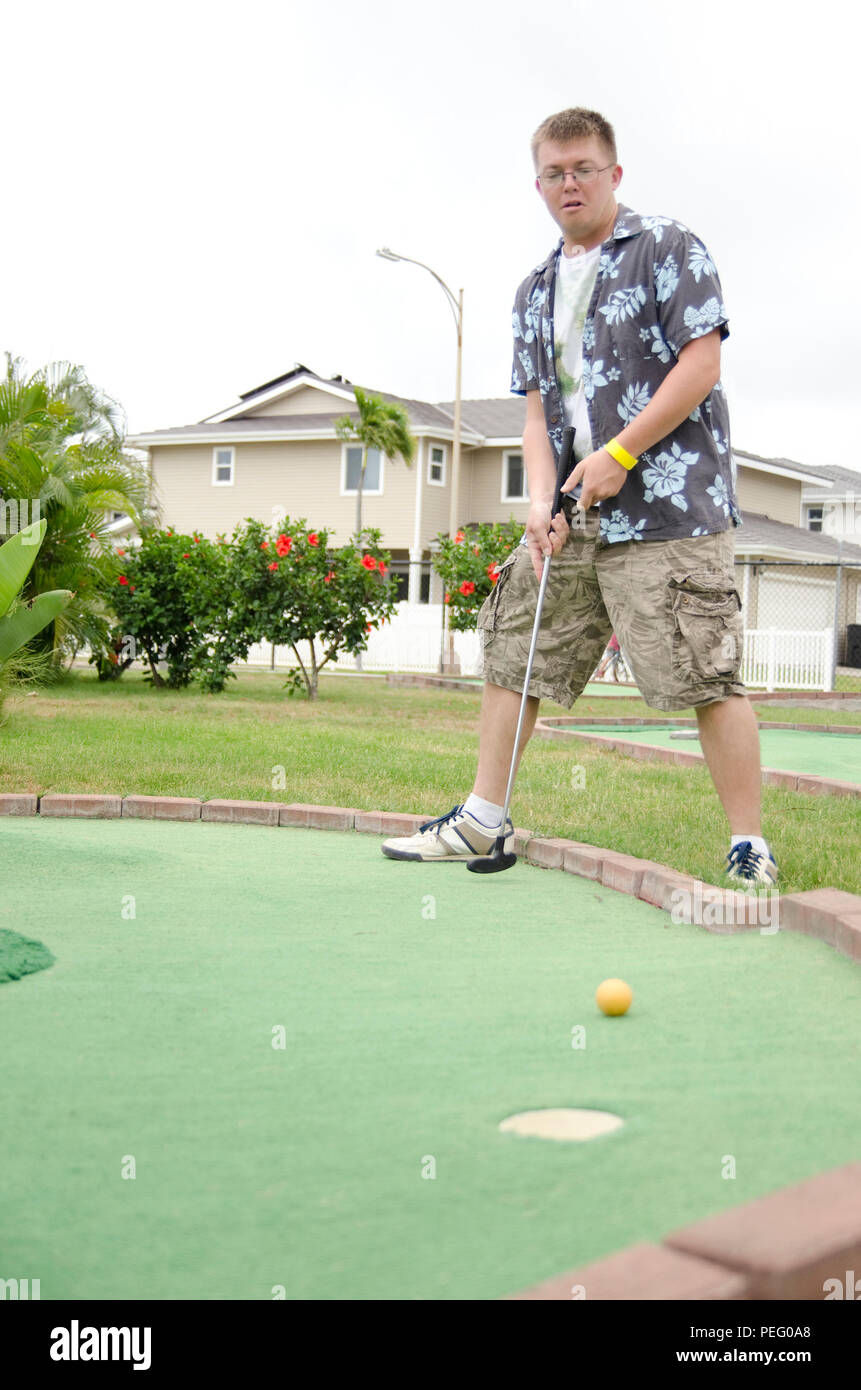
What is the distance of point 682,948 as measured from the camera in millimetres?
2998

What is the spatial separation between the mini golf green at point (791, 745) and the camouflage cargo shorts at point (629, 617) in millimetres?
3251

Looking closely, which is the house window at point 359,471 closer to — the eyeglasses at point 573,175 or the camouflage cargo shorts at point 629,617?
the camouflage cargo shorts at point 629,617

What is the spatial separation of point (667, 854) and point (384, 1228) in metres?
2.55

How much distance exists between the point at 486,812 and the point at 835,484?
35.8 meters

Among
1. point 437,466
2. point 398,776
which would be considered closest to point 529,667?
point 398,776

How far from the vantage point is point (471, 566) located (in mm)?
16984

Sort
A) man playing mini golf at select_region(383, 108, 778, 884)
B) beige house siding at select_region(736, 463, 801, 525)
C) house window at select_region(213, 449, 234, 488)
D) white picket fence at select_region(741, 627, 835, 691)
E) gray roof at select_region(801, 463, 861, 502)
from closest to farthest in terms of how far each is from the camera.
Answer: man playing mini golf at select_region(383, 108, 778, 884), white picket fence at select_region(741, 627, 835, 691), house window at select_region(213, 449, 234, 488), beige house siding at select_region(736, 463, 801, 525), gray roof at select_region(801, 463, 861, 502)

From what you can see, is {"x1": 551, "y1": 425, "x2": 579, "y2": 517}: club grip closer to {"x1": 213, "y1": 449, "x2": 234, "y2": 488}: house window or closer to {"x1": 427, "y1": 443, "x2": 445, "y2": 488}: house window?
{"x1": 427, "y1": 443, "x2": 445, "y2": 488}: house window

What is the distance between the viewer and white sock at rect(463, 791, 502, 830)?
4.12 metres

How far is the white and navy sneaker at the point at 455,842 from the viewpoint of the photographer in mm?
4113

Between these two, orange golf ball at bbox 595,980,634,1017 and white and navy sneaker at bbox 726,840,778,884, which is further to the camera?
white and navy sneaker at bbox 726,840,778,884

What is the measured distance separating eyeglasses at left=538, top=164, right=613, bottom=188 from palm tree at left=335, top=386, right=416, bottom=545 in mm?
24489

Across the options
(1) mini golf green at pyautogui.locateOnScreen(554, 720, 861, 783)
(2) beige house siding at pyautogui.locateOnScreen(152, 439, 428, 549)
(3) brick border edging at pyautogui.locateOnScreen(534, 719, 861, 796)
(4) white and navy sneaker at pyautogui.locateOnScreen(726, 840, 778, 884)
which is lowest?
(1) mini golf green at pyautogui.locateOnScreen(554, 720, 861, 783)

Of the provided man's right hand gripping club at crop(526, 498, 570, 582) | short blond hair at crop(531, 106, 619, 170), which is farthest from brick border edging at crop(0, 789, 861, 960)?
short blond hair at crop(531, 106, 619, 170)
